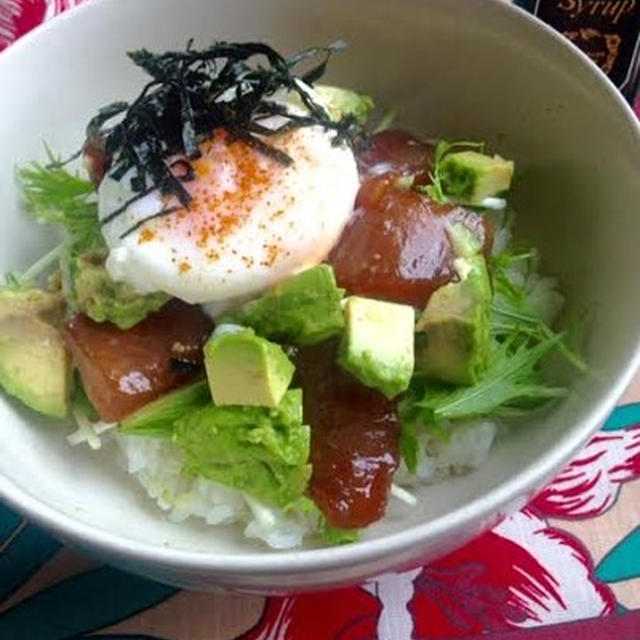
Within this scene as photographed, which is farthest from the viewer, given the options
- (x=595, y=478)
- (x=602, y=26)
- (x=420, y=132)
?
(x=602, y=26)

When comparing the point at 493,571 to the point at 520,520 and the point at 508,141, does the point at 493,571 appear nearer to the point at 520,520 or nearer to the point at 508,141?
the point at 520,520

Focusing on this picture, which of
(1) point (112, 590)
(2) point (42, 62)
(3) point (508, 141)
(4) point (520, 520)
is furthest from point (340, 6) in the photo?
(1) point (112, 590)

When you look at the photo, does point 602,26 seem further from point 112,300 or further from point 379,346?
point 112,300

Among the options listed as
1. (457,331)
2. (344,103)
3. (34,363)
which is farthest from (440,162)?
(34,363)

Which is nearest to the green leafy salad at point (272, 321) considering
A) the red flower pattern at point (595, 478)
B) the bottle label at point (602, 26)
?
the red flower pattern at point (595, 478)

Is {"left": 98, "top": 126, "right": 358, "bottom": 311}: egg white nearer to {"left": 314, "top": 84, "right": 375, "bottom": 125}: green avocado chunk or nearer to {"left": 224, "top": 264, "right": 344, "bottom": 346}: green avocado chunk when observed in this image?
{"left": 224, "top": 264, "right": 344, "bottom": 346}: green avocado chunk

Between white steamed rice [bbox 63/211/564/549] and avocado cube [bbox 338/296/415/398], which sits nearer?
avocado cube [bbox 338/296/415/398]

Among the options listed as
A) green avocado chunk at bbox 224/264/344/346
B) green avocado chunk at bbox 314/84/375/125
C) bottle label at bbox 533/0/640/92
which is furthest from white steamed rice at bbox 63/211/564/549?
bottle label at bbox 533/0/640/92
